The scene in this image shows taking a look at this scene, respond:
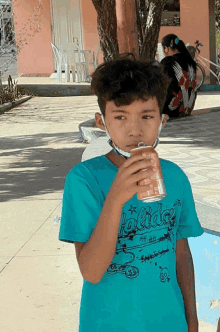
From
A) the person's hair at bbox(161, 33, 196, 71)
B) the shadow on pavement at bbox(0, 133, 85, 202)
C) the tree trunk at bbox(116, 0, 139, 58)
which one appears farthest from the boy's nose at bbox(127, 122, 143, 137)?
the person's hair at bbox(161, 33, 196, 71)

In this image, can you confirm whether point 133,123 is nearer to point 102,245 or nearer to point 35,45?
point 102,245

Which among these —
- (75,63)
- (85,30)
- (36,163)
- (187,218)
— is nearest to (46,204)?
(36,163)

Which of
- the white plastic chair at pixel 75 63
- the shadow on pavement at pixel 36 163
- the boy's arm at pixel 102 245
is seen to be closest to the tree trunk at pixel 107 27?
the shadow on pavement at pixel 36 163

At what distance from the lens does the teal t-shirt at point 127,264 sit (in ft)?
5.06

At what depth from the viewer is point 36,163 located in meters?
7.70

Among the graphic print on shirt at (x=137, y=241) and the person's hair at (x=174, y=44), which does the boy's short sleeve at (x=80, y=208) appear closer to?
the graphic print on shirt at (x=137, y=241)

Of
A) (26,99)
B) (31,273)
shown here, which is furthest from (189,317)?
(26,99)

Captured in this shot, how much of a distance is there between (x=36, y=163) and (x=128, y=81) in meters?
6.18

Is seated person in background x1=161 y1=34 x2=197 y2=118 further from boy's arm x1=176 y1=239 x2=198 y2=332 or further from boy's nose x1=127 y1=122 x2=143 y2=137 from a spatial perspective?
boy's nose x1=127 y1=122 x2=143 y2=137

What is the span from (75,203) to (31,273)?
8.45ft

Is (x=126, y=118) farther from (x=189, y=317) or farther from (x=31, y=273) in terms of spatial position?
Answer: (x=31, y=273)

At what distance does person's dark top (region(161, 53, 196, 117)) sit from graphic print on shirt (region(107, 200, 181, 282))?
23.2 feet

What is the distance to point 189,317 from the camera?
167 centimetres

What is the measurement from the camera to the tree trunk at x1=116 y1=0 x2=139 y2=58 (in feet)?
23.8
